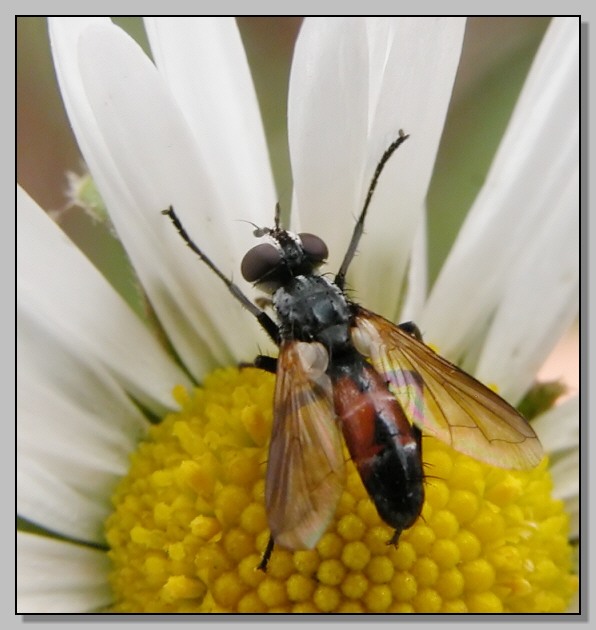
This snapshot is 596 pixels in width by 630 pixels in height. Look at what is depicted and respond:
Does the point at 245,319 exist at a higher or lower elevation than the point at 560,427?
higher

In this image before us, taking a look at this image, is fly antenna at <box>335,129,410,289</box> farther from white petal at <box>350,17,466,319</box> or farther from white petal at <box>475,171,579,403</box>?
white petal at <box>475,171,579,403</box>

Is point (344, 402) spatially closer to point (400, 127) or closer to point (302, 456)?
point (302, 456)

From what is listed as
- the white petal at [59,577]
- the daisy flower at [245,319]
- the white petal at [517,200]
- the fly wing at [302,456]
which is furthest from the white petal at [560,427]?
the white petal at [59,577]

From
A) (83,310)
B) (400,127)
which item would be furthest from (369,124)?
(83,310)

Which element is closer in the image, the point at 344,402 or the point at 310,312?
the point at 344,402

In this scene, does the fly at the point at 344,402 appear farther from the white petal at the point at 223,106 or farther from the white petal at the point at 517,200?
the white petal at the point at 517,200

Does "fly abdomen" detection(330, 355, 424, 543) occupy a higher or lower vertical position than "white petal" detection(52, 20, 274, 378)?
lower

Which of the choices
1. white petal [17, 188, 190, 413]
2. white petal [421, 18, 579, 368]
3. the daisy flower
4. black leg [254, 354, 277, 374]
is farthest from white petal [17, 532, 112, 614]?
white petal [421, 18, 579, 368]
